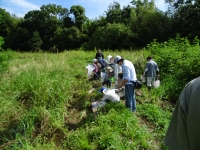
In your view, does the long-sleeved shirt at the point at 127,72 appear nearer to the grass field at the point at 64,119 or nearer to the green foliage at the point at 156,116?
the grass field at the point at 64,119

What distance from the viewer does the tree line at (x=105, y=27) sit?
19.2 meters

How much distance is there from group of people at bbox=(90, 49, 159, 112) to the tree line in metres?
8.79

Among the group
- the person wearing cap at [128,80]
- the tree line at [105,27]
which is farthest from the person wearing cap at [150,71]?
the tree line at [105,27]

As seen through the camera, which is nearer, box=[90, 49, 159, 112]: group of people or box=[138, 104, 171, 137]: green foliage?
box=[138, 104, 171, 137]: green foliage

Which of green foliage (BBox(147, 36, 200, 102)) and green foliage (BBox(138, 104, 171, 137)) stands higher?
green foliage (BBox(147, 36, 200, 102))

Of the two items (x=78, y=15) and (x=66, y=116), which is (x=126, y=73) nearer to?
(x=66, y=116)

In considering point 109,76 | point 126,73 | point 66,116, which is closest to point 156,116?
point 126,73

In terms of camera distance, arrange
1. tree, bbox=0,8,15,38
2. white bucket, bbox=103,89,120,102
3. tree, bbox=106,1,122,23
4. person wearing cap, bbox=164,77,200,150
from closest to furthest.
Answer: person wearing cap, bbox=164,77,200,150
white bucket, bbox=103,89,120,102
tree, bbox=106,1,122,23
tree, bbox=0,8,15,38

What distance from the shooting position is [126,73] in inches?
161

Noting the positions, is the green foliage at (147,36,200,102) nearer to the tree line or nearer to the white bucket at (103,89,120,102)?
the white bucket at (103,89,120,102)

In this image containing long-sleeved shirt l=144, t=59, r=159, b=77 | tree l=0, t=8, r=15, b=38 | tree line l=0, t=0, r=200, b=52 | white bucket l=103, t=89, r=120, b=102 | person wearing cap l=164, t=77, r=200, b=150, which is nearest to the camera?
person wearing cap l=164, t=77, r=200, b=150

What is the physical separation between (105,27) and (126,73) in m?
19.3

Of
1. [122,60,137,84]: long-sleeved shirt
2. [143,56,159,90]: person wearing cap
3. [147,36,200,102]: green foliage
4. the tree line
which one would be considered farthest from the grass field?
the tree line

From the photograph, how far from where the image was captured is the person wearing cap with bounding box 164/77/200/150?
71cm
